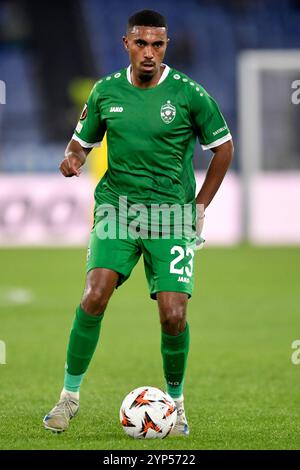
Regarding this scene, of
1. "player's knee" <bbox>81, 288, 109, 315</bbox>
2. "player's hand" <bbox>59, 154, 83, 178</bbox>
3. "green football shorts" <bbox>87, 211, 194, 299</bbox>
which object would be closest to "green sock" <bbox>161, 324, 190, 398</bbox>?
"green football shorts" <bbox>87, 211, 194, 299</bbox>

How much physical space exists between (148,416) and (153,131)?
148 cm

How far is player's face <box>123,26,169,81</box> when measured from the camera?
572 cm

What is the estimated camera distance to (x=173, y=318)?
570 centimetres

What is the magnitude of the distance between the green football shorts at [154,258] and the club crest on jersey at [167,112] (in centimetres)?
61

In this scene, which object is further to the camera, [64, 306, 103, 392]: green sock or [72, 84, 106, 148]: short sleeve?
[72, 84, 106, 148]: short sleeve

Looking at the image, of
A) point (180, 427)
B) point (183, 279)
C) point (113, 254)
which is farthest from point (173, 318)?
point (180, 427)

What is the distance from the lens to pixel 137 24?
5.75 m

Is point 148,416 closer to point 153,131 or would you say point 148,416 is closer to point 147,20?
point 153,131

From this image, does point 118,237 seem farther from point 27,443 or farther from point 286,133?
point 286,133

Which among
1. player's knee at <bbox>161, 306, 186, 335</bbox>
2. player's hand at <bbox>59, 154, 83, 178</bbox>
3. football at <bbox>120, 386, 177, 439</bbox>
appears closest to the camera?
football at <bbox>120, 386, 177, 439</bbox>

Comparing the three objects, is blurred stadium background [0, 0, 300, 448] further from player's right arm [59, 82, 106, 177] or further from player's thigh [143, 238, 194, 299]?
player's right arm [59, 82, 106, 177]

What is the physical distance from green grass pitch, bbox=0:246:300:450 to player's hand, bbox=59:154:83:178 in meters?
1.36

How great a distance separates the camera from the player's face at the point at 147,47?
5.72 metres

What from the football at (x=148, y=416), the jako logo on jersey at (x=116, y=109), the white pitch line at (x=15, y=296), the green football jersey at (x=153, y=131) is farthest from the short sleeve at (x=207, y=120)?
the white pitch line at (x=15, y=296)
